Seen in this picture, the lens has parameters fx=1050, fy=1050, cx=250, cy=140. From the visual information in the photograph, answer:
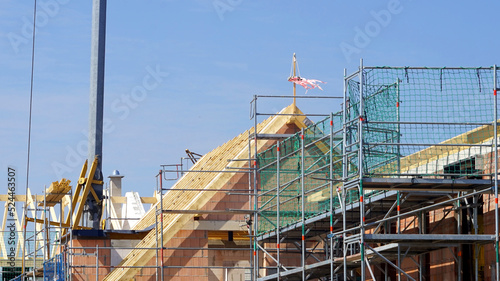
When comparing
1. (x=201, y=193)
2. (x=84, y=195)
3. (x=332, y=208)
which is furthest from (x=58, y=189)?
(x=332, y=208)

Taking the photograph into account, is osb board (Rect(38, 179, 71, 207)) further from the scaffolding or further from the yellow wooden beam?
the scaffolding

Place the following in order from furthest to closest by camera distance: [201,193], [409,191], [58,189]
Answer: [58,189]
[201,193]
[409,191]

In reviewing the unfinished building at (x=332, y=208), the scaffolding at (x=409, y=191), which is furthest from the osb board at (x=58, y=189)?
the scaffolding at (x=409, y=191)

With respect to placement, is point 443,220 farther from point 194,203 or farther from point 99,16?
point 99,16

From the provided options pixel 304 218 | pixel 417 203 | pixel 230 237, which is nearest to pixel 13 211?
pixel 230 237

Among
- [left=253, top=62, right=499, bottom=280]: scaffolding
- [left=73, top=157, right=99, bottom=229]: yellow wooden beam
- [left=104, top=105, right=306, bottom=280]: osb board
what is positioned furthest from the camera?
[left=73, top=157, right=99, bottom=229]: yellow wooden beam

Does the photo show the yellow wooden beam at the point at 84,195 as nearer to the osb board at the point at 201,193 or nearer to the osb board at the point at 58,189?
the osb board at the point at 58,189

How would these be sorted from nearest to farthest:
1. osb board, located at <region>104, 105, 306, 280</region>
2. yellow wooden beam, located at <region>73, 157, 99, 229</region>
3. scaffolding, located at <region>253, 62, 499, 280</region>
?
scaffolding, located at <region>253, 62, 499, 280</region> → osb board, located at <region>104, 105, 306, 280</region> → yellow wooden beam, located at <region>73, 157, 99, 229</region>

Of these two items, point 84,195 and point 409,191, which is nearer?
point 409,191

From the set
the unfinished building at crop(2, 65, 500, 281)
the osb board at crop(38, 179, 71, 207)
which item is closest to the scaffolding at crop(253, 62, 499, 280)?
the unfinished building at crop(2, 65, 500, 281)

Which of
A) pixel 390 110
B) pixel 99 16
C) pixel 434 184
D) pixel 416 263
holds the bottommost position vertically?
pixel 416 263

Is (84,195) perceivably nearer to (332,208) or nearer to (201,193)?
(201,193)

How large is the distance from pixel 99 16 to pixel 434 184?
25.3 metres

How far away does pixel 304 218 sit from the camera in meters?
24.9
